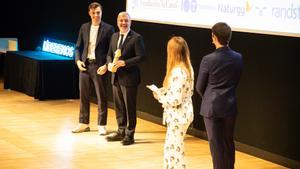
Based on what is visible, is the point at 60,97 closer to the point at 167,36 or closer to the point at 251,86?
the point at 167,36

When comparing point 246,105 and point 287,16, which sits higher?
point 287,16

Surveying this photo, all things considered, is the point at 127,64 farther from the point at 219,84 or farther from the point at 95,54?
the point at 219,84

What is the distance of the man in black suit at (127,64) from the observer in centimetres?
741

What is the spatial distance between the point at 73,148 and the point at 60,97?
3427 mm

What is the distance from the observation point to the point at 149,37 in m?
9.34

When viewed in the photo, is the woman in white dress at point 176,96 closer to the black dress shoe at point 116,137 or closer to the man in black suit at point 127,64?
the man in black suit at point 127,64

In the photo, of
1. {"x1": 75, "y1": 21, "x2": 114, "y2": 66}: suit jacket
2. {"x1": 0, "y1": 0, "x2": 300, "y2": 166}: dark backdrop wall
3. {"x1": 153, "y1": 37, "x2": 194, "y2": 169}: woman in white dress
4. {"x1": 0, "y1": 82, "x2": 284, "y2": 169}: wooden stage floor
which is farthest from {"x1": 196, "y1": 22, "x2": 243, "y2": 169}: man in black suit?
{"x1": 75, "y1": 21, "x2": 114, "y2": 66}: suit jacket

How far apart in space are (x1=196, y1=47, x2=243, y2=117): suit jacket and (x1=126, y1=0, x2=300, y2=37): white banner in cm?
146

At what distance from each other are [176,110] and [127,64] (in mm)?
1854

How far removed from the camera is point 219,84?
17.9ft

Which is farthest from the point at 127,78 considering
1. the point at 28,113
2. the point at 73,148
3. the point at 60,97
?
the point at 60,97

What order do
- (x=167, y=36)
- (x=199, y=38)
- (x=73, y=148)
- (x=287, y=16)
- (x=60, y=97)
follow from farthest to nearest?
(x=60, y=97) < (x=167, y=36) < (x=199, y=38) < (x=73, y=148) < (x=287, y=16)

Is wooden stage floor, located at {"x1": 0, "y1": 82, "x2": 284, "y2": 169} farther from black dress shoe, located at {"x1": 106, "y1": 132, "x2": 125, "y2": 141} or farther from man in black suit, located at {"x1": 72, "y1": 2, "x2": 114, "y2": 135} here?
man in black suit, located at {"x1": 72, "y1": 2, "x2": 114, "y2": 135}

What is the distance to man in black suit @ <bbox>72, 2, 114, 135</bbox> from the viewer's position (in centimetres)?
799
